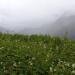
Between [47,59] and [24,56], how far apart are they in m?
1.00

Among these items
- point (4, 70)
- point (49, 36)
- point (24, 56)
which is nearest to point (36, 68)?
point (4, 70)

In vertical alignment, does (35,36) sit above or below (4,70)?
above

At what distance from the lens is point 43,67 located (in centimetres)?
985

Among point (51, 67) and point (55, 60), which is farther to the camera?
point (55, 60)

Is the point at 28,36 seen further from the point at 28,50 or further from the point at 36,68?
the point at 36,68

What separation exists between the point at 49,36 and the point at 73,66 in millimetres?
9743

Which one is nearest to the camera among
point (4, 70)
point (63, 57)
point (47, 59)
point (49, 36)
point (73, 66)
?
point (4, 70)

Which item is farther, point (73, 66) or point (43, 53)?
point (43, 53)

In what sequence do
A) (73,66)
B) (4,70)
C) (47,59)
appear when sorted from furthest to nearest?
(47,59) < (73,66) < (4,70)

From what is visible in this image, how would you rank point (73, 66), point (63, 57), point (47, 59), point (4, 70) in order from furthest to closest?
point (63, 57) → point (47, 59) → point (73, 66) → point (4, 70)

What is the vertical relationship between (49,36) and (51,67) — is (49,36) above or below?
above

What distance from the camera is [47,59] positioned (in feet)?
36.1

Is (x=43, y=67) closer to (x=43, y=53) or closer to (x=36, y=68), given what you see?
(x=36, y=68)

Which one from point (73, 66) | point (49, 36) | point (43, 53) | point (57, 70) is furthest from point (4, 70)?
point (49, 36)
